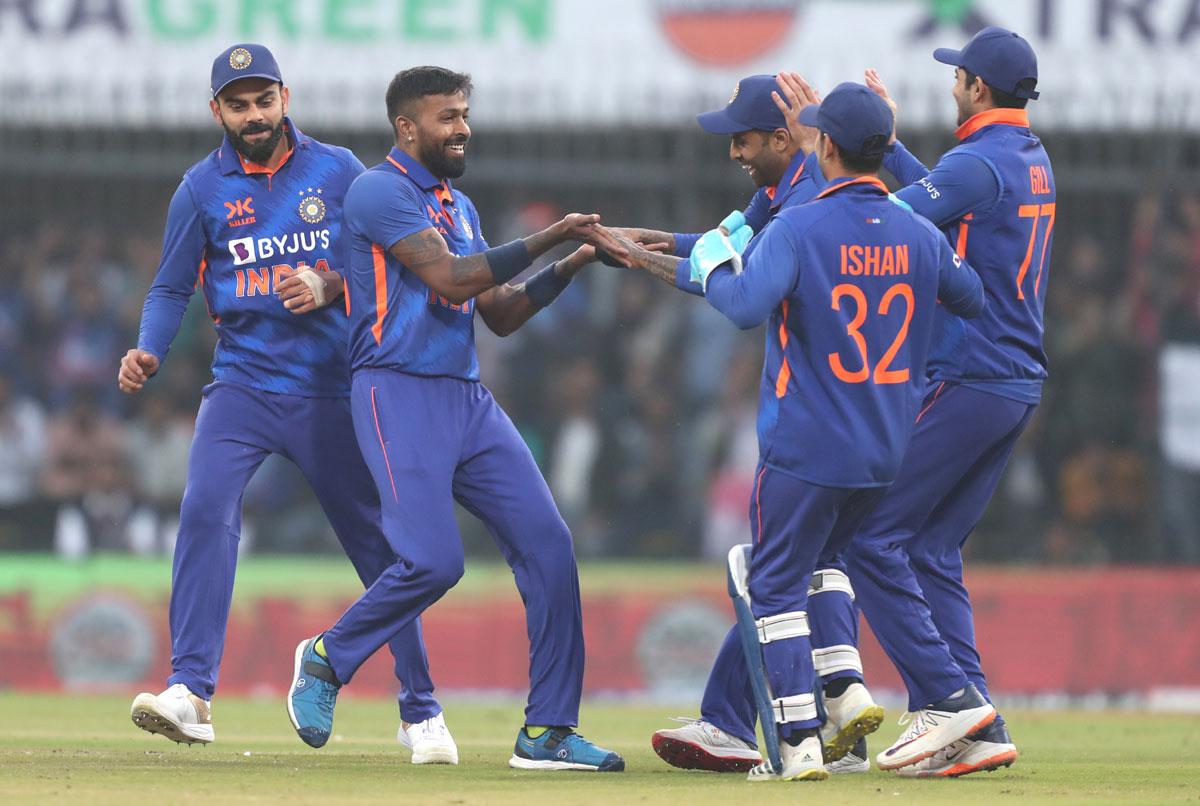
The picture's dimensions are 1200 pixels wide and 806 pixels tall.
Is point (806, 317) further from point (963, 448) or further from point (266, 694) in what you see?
point (266, 694)

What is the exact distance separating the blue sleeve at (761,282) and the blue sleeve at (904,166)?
1112 mm

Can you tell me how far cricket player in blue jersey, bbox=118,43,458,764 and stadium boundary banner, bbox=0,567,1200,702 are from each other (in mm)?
5320

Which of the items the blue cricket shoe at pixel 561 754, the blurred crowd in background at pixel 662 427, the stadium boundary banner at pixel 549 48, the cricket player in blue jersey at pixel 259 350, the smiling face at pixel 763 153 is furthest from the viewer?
the stadium boundary banner at pixel 549 48

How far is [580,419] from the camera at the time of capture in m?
13.7

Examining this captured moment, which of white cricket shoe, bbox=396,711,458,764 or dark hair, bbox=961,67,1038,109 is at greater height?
dark hair, bbox=961,67,1038,109

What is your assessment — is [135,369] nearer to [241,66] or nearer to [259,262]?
[259,262]

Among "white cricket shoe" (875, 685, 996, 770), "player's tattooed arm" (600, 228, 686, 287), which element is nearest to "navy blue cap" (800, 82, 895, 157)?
"player's tattooed arm" (600, 228, 686, 287)

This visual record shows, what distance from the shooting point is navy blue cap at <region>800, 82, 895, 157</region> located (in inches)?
251

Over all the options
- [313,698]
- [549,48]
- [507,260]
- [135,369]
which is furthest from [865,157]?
[549,48]

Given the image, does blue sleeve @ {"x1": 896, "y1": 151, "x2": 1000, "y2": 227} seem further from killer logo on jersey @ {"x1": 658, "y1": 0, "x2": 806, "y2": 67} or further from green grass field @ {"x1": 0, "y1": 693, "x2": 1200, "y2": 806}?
killer logo on jersey @ {"x1": 658, "y1": 0, "x2": 806, "y2": 67}

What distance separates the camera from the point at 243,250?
7414 millimetres

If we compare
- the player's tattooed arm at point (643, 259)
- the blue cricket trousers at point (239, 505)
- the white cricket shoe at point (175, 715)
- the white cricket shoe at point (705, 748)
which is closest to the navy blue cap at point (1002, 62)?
the player's tattooed arm at point (643, 259)

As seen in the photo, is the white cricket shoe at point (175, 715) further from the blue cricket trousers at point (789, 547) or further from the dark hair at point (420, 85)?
the dark hair at point (420, 85)

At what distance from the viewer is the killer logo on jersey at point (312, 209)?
747 cm
